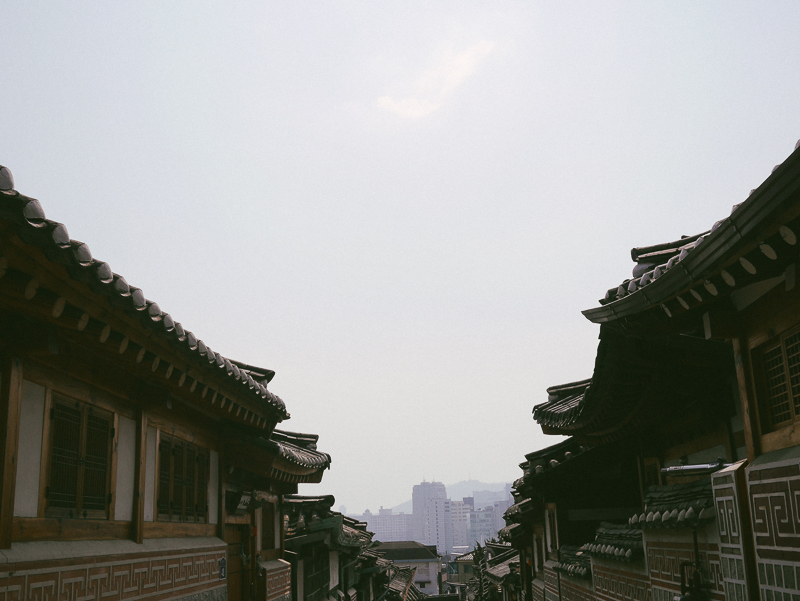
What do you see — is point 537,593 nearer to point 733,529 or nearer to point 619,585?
point 619,585

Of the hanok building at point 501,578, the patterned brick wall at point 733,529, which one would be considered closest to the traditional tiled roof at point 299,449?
the patterned brick wall at point 733,529

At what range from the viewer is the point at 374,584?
40938 mm

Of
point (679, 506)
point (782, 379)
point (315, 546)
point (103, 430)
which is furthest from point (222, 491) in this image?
point (782, 379)

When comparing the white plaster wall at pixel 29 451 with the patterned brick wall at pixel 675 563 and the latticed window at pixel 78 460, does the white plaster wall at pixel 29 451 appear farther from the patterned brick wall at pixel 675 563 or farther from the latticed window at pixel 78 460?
the patterned brick wall at pixel 675 563

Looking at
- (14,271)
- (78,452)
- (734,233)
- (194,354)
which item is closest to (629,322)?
(734,233)

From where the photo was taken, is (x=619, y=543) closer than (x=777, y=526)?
No

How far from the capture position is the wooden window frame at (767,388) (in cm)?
607

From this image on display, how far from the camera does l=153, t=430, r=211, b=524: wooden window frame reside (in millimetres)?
9781

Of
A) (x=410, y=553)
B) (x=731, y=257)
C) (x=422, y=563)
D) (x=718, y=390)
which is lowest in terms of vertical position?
(x=422, y=563)

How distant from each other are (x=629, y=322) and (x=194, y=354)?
5.05 metres

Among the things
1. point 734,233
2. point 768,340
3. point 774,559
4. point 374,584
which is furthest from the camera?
point 374,584

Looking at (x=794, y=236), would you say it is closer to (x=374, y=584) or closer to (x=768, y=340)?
(x=768, y=340)

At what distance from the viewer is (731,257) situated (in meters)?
5.22

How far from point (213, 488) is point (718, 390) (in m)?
8.71
